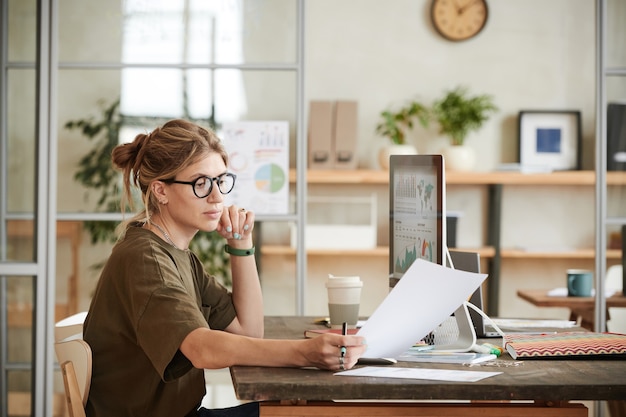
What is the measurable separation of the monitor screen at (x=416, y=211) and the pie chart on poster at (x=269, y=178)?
58.9 inches

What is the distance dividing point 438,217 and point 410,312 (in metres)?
0.28

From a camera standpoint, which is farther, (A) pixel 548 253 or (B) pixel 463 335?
(A) pixel 548 253

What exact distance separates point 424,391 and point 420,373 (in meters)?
0.10

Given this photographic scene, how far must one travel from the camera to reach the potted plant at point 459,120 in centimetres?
477

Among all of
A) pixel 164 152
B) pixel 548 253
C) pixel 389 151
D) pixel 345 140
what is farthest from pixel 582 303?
pixel 164 152

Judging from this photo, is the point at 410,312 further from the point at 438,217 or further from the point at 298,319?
the point at 298,319

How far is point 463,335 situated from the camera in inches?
70.5

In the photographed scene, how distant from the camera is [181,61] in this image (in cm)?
352

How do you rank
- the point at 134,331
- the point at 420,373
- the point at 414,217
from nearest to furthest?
1. the point at 420,373
2. the point at 134,331
3. the point at 414,217

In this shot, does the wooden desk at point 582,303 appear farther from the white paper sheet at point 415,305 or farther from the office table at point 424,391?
the white paper sheet at point 415,305

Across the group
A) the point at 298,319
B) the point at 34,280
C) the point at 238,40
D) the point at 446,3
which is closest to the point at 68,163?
the point at 34,280

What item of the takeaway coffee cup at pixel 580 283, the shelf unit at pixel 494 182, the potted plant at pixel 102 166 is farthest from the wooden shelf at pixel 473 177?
the potted plant at pixel 102 166

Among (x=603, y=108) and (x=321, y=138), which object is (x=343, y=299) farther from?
(x=321, y=138)

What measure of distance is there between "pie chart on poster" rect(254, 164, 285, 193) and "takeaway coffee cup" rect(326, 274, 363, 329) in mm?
1472
